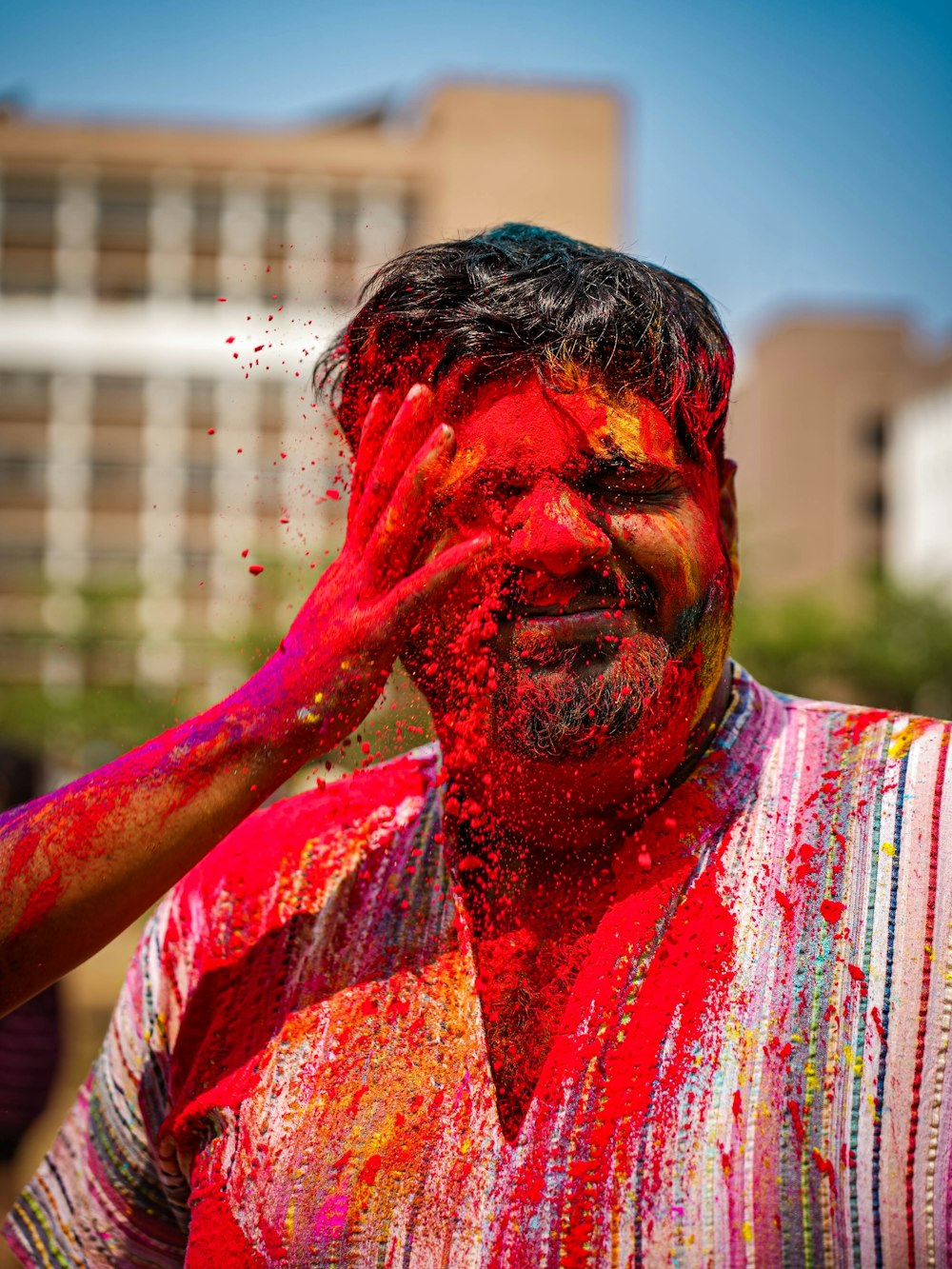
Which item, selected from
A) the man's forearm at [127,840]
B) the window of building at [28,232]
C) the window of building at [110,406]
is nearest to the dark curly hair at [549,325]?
the man's forearm at [127,840]

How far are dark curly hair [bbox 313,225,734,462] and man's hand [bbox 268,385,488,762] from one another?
121mm

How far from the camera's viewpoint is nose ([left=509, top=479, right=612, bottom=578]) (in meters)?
1.45

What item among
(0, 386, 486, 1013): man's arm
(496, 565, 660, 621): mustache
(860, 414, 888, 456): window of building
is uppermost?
(496, 565, 660, 621): mustache

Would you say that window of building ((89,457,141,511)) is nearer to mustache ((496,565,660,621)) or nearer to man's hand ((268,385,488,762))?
man's hand ((268,385,488,762))

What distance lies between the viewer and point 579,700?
4.79 ft

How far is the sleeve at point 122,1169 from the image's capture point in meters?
1.73

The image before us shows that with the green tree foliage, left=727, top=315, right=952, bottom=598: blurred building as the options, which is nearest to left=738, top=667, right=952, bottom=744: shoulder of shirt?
the green tree foliage

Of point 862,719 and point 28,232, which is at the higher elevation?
point 28,232

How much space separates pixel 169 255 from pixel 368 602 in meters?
40.5

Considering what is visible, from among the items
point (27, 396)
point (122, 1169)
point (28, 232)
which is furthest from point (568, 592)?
point (28, 232)

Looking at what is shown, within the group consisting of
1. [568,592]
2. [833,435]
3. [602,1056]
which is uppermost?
[568,592]

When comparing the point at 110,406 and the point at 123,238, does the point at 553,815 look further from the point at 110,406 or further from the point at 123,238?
the point at 123,238

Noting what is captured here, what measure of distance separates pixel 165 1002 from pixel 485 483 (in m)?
0.79

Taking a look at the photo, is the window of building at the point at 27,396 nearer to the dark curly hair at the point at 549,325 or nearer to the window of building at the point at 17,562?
the window of building at the point at 17,562
